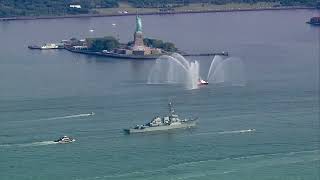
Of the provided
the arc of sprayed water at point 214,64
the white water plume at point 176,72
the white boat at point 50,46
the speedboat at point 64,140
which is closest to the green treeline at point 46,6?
the white boat at point 50,46

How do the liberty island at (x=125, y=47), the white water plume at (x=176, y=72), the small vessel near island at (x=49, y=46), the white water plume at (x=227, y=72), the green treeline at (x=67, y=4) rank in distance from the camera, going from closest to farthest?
the white water plume at (x=176, y=72), the white water plume at (x=227, y=72), the liberty island at (x=125, y=47), the small vessel near island at (x=49, y=46), the green treeline at (x=67, y=4)

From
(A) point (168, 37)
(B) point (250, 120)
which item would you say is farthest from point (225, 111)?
(A) point (168, 37)

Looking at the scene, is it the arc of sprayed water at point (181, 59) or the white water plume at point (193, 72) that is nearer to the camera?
the white water plume at point (193, 72)

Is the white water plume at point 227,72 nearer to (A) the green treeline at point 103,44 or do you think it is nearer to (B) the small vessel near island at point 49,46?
(A) the green treeline at point 103,44

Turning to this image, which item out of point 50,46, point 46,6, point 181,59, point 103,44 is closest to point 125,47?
point 103,44

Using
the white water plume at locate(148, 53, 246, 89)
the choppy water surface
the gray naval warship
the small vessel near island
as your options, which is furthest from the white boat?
the gray naval warship

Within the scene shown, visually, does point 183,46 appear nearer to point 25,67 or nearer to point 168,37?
point 168,37
